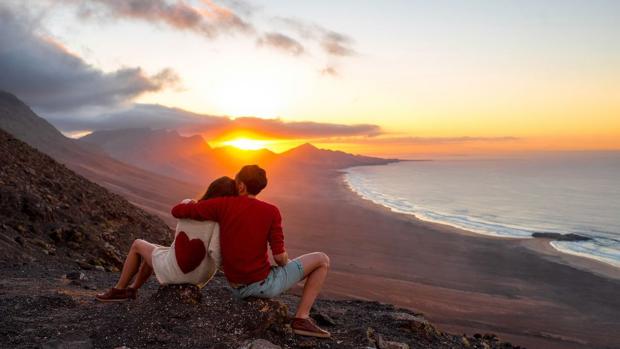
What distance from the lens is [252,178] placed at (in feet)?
17.4

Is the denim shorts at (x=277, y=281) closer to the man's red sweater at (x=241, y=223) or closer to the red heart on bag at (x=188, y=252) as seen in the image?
the man's red sweater at (x=241, y=223)

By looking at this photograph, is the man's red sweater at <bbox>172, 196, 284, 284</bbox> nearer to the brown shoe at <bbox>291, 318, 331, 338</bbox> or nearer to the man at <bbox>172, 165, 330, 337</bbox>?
the man at <bbox>172, 165, 330, 337</bbox>

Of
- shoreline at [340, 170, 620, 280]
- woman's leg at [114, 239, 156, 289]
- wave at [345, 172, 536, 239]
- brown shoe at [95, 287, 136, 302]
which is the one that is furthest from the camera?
wave at [345, 172, 536, 239]

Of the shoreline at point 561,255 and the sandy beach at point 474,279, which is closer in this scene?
the sandy beach at point 474,279

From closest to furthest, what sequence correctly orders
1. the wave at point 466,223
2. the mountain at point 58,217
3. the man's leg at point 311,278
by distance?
the man's leg at point 311,278 < the mountain at point 58,217 < the wave at point 466,223

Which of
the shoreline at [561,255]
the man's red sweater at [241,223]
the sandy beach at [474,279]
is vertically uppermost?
the man's red sweater at [241,223]

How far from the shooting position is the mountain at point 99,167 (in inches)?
1542

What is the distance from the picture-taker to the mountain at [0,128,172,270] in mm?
11718

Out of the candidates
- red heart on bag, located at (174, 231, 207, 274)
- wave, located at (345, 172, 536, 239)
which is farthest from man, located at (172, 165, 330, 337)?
wave, located at (345, 172, 536, 239)

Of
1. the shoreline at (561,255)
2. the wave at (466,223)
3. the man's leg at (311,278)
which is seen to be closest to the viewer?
the man's leg at (311,278)

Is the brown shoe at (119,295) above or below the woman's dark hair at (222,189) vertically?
below

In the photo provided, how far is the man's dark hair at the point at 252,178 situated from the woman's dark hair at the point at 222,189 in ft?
0.38

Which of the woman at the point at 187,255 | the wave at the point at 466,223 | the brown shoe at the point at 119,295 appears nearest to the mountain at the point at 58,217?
the brown shoe at the point at 119,295

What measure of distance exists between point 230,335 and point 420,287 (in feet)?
49.8
